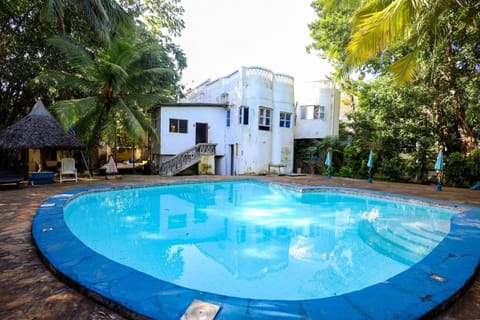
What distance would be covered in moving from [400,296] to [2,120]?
20.6 m

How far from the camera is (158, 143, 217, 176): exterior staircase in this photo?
1572 cm

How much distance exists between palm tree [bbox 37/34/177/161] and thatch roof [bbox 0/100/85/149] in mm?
635

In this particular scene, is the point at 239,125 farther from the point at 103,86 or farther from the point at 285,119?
the point at 103,86

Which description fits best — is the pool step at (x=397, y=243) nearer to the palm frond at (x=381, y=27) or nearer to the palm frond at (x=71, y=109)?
the palm frond at (x=381, y=27)

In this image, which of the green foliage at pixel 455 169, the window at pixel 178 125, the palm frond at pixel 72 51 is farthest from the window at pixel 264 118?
the green foliage at pixel 455 169

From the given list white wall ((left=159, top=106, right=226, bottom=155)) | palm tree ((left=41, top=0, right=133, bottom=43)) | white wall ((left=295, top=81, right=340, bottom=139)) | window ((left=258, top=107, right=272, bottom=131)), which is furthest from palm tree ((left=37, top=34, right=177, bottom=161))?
white wall ((left=295, top=81, right=340, bottom=139))

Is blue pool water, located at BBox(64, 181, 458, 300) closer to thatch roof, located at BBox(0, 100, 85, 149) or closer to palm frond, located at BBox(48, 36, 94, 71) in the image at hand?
thatch roof, located at BBox(0, 100, 85, 149)

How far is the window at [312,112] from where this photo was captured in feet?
65.2

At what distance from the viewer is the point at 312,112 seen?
794 inches

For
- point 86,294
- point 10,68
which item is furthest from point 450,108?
point 10,68

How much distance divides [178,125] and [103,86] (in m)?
5.32

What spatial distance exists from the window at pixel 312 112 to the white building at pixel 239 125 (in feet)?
0.55

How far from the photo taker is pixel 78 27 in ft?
46.5

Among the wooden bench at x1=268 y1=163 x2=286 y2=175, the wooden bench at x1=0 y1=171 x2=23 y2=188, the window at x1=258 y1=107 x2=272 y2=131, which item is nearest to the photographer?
the wooden bench at x1=0 y1=171 x2=23 y2=188
